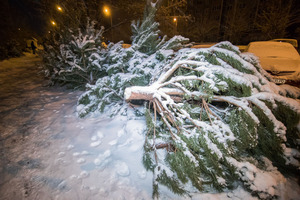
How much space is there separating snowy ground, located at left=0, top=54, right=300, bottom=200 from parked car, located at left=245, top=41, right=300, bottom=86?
4.09 m

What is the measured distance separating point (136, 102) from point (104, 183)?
2174 mm

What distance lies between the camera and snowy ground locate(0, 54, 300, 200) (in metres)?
1.83

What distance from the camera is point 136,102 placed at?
3768 millimetres

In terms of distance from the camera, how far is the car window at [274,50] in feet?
18.6

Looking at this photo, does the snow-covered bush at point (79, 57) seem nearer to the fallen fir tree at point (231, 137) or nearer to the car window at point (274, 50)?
the fallen fir tree at point (231, 137)

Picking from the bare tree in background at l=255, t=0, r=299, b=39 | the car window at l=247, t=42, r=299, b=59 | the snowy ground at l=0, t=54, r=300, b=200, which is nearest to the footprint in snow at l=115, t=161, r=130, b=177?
the snowy ground at l=0, t=54, r=300, b=200

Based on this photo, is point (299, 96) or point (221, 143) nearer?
point (221, 143)

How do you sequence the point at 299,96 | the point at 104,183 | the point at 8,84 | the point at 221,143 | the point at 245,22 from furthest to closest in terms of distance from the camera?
1. the point at 245,22
2. the point at 8,84
3. the point at 299,96
4. the point at 104,183
5. the point at 221,143

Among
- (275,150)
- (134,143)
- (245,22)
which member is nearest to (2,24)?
(134,143)

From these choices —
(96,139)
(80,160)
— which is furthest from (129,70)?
(80,160)

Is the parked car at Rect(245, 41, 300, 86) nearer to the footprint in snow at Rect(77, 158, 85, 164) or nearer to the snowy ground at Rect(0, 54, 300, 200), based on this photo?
the snowy ground at Rect(0, 54, 300, 200)

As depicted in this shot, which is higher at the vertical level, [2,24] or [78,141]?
[2,24]

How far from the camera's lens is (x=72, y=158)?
231 centimetres

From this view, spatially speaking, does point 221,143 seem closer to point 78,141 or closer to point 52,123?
point 78,141
